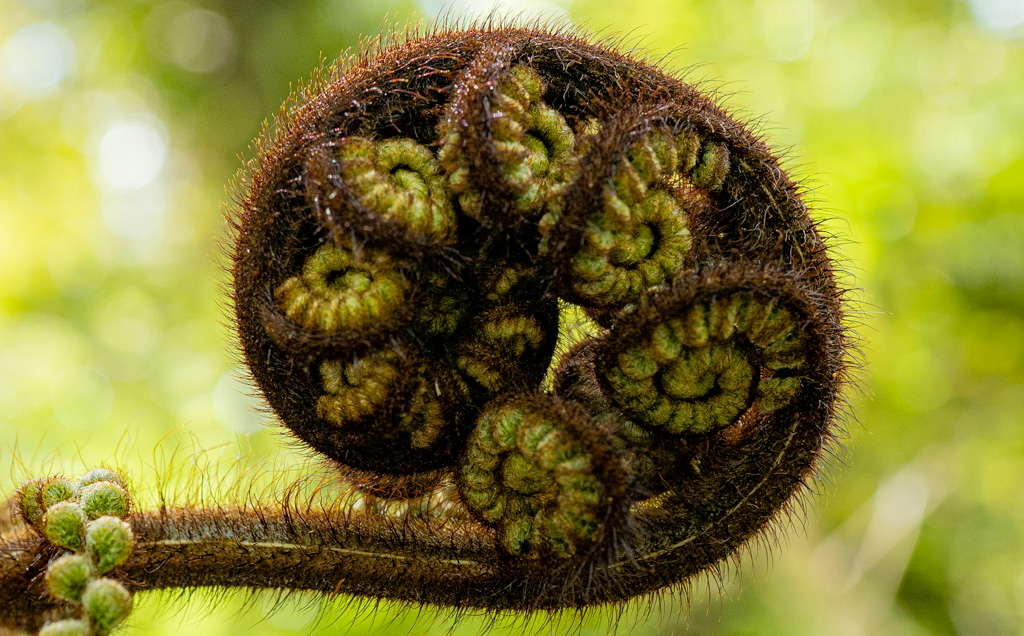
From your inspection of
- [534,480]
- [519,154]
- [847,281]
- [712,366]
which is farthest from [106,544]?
[847,281]

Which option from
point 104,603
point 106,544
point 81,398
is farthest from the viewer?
point 81,398

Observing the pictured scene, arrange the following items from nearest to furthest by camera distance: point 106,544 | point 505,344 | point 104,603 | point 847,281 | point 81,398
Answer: point 104,603 < point 106,544 < point 505,344 < point 847,281 < point 81,398

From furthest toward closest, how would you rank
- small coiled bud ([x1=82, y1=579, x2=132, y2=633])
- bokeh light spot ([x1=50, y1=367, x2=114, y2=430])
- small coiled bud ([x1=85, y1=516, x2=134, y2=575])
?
bokeh light spot ([x1=50, y1=367, x2=114, y2=430]) → small coiled bud ([x1=85, y1=516, x2=134, y2=575]) → small coiled bud ([x1=82, y1=579, x2=132, y2=633])

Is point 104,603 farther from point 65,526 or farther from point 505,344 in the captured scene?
point 505,344

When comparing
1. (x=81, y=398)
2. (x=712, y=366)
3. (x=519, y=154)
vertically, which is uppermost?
(x=81, y=398)

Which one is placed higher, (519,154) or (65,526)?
(519,154)

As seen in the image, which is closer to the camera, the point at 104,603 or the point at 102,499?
the point at 104,603

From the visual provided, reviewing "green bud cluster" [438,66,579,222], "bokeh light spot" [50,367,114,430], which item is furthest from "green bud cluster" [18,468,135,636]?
"bokeh light spot" [50,367,114,430]

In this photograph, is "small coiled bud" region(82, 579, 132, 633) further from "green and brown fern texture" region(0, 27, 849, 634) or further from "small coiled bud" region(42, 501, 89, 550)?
"small coiled bud" region(42, 501, 89, 550)
